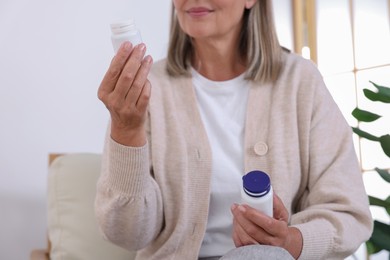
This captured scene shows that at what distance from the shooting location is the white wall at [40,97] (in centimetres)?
160

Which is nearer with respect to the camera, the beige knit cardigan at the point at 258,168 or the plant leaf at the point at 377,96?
the beige knit cardigan at the point at 258,168

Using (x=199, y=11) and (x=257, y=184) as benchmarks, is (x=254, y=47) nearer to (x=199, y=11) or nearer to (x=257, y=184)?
(x=199, y=11)

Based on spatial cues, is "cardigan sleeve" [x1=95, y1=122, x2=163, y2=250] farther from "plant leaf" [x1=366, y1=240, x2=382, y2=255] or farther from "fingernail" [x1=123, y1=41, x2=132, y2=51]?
"plant leaf" [x1=366, y1=240, x2=382, y2=255]

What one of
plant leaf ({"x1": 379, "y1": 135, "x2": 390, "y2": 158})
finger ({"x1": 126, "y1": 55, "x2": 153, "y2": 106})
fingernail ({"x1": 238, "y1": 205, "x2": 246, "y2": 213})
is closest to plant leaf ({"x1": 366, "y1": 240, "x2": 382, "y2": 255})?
plant leaf ({"x1": 379, "y1": 135, "x2": 390, "y2": 158})

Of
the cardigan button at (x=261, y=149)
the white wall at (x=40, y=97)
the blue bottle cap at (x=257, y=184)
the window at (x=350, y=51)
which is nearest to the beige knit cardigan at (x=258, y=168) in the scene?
the cardigan button at (x=261, y=149)

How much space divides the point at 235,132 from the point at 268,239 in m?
0.30

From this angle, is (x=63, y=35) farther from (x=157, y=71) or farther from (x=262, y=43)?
(x=262, y=43)

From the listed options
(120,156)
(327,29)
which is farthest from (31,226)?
(327,29)

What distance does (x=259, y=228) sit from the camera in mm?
886

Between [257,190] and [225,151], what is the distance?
318mm

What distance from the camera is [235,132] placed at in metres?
1.16

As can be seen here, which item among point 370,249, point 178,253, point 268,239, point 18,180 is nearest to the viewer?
point 268,239

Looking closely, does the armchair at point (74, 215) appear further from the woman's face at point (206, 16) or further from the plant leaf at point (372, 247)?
the plant leaf at point (372, 247)

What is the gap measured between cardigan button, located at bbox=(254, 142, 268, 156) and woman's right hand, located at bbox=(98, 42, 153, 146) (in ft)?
0.84
